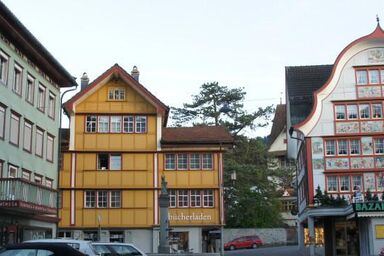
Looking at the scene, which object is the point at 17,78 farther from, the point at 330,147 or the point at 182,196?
the point at 330,147

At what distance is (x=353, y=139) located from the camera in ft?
148

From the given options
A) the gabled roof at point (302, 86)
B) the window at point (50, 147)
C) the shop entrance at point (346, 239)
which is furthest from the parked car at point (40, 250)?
the gabled roof at point (302, 86)

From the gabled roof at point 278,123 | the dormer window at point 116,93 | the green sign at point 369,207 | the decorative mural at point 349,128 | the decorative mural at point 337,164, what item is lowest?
the green sign at point 369,207

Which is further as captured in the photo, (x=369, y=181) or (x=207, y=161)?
(x=207, y=161)

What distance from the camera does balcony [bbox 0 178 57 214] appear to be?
27.7m

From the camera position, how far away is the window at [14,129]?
1281 inches

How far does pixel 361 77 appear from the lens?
150 feet

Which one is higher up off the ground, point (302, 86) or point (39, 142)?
point (302, 86)

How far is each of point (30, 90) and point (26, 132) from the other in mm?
2500

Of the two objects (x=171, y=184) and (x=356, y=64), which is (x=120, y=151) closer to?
(x=171, y=184)

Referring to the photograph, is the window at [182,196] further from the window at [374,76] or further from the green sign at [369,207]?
the window at [374,76]

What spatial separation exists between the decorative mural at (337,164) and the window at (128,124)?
47.5ft

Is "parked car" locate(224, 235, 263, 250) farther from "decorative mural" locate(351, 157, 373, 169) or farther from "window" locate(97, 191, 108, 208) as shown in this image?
"decorative mural" locate(351, 157, 373, 169)

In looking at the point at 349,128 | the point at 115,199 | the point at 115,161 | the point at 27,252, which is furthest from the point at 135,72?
the point at 27,252
